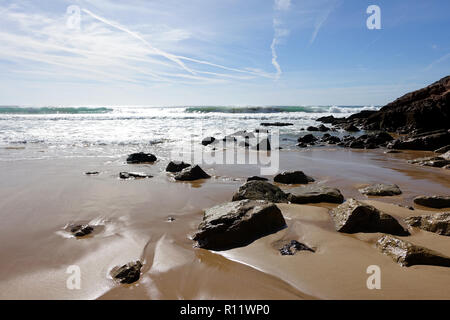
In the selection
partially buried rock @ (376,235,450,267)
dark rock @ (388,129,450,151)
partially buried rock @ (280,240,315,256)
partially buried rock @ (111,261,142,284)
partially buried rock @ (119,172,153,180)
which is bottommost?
partially buried rock @ (111,261,142,284)

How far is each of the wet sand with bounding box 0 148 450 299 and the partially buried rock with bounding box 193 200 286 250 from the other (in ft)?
0.42

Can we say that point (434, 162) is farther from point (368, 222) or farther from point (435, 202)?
point (368, 222)

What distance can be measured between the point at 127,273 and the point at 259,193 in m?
2.57

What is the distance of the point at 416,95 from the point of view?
79.1 ft

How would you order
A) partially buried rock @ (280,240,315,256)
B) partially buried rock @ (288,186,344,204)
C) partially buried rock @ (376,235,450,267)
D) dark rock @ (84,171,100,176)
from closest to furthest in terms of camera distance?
partially buried rock @ (376,235,450,267) < partially buried rock @ (280,240,315,256) < partially buried rock @ (288,186,344,204) < dark rock @ (84,171,100,176)

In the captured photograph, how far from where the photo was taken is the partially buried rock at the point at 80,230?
3.48 meters

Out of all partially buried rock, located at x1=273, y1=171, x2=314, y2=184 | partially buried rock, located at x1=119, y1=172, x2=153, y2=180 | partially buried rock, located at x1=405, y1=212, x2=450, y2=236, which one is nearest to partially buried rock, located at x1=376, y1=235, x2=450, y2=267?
partially buried rock, located at x1=405, y1=212, x2=450, y2=236

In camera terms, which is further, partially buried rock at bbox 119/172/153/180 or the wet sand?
partially buried rock at bbox 119/172/153/180

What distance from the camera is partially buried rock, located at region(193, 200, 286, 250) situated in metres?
3.21

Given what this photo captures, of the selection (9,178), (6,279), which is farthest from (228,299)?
(9,178)

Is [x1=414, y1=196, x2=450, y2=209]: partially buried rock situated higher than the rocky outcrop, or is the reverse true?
the rocky outcrop

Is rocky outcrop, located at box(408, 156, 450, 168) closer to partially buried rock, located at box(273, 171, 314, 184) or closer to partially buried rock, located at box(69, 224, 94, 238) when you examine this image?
partially buried rock, located at box(273, 171, 314, 184)

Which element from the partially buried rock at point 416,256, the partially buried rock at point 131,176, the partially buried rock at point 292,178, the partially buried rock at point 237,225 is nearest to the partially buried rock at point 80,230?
the partially buried rock at point 237,225
